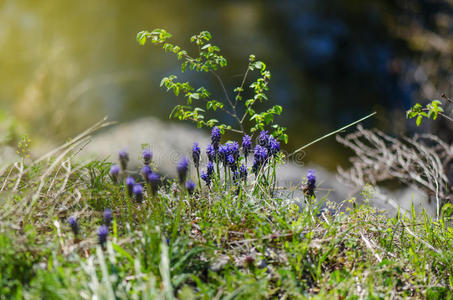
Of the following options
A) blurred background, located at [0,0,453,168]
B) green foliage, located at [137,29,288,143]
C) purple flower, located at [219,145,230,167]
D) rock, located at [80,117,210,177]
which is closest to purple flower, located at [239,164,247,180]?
purple flower, located at [219,145,230,167]

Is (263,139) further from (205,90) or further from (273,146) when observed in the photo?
(205,90)

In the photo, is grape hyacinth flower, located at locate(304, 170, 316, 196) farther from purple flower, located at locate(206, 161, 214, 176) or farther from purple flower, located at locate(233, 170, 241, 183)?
purple flower, located at locate(206, 161, 214, 176)

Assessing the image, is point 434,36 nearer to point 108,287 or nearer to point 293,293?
point 293,293

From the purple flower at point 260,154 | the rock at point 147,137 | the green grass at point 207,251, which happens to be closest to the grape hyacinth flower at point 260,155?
the purple flower at point 260,154

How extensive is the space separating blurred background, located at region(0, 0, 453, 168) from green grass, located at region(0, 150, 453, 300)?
4.85m

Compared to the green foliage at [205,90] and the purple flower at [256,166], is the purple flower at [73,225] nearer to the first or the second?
the green foliage at [205,90]

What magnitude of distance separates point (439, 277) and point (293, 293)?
2.94 ft

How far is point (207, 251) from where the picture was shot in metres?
2.12

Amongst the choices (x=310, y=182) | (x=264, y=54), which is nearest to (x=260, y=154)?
(x=310, y=182)

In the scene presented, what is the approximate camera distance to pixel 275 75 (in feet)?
26.2

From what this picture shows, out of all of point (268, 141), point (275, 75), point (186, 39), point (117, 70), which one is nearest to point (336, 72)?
point (275, 75)

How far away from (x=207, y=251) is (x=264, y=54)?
259 inches

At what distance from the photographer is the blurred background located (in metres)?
7.66

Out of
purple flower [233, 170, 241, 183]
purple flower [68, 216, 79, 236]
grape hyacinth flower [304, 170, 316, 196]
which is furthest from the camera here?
purple flower [233, 170, 241, 183]
